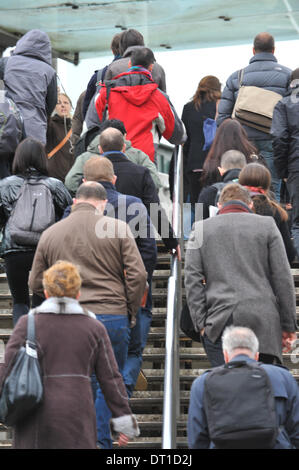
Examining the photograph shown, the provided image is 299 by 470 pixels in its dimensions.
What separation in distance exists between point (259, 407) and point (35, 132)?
16.4ft

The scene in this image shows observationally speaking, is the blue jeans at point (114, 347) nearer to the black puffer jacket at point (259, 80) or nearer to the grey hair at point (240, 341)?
the grey hair at point (240, 341)

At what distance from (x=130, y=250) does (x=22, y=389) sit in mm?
1426

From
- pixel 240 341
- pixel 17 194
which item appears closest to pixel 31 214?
pixel 17 194

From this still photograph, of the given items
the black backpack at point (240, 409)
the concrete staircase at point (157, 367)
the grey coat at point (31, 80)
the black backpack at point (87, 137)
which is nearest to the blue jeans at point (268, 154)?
the concrete staircase at point (157, 367)

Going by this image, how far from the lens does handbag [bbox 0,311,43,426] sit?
5.15 m

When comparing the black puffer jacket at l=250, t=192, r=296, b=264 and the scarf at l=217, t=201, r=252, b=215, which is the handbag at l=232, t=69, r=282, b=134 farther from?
the scarf at l=217, t=201, r=252, b=215

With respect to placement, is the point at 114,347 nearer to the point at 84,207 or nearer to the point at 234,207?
the point at 84,207

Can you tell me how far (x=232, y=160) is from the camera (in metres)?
7.76

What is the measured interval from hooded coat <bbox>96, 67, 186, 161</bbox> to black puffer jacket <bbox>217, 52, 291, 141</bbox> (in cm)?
121

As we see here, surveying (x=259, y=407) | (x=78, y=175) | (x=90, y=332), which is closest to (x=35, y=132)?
(x=78, y=175)

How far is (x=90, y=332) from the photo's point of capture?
540 cm

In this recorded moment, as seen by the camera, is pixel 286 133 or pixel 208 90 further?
pixel 208 90

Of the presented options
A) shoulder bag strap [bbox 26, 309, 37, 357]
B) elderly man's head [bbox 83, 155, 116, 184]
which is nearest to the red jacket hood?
elderly man's head [bbox 83, 155, 116, 184]

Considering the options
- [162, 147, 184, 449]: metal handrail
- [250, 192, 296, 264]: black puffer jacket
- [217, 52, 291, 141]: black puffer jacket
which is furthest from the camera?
[217, 52, 291, 141]: black puffer jacket
